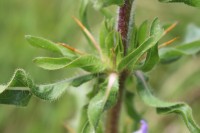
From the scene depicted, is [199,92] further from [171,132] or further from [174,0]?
[174,0]

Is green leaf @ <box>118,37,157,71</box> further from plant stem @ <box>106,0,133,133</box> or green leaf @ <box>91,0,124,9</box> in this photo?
green leaf @ <box>91,0,124,9</box>

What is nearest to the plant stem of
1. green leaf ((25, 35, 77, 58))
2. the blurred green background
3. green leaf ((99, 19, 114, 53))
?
green leaf ((99, 19, 114, 53))

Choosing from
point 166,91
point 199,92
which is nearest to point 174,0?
point 199,92

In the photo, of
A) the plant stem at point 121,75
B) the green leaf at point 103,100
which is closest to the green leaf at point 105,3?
the plant stem at point 121,75

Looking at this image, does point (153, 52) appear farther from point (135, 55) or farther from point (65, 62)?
point (65, 62)

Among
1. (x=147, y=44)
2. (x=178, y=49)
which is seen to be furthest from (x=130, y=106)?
(x=147, y=44)

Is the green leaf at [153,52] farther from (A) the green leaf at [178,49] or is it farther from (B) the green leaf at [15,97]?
(B) the green leaf at [15,97]
